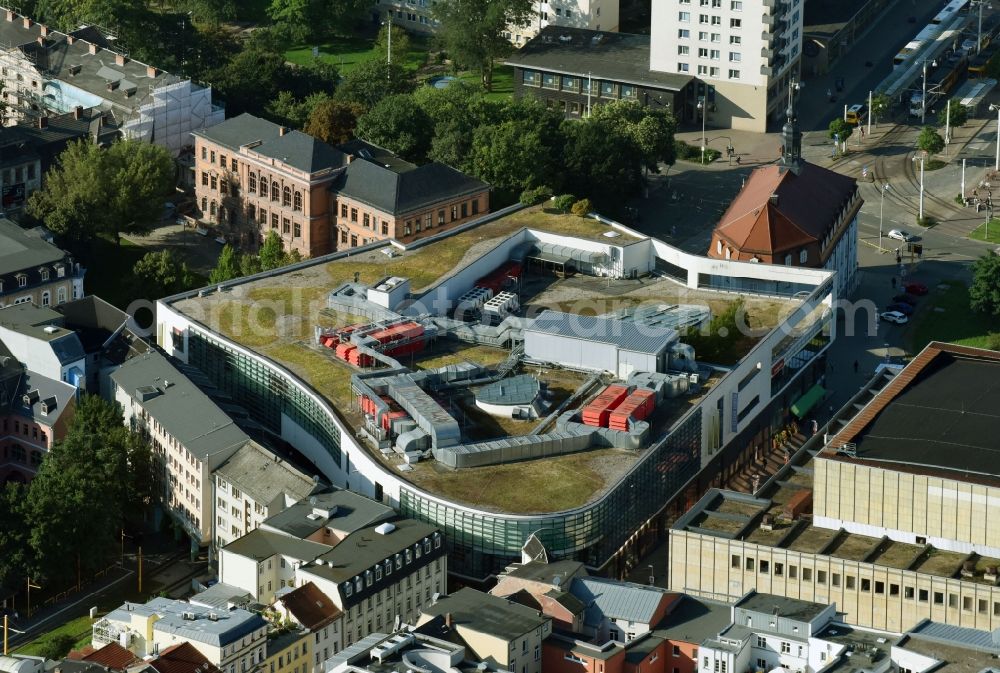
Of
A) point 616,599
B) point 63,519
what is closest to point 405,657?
point 616,599

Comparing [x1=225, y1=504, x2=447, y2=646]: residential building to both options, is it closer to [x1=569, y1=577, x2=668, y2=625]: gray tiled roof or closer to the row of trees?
[x1=569, y1=577, x2=668, y2=625]: gray tiled roof

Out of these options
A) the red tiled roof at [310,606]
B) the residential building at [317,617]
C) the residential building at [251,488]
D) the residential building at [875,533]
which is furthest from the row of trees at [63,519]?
the residential building at [875,533]

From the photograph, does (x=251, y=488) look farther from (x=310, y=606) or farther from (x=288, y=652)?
(x=288, y=652)

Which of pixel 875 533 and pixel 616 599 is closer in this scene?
pixel 616 599

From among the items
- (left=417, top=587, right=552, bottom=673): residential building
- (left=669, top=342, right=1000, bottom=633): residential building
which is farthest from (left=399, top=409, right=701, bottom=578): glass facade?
(left=417, top=587, right=552, bottom=673): residential building

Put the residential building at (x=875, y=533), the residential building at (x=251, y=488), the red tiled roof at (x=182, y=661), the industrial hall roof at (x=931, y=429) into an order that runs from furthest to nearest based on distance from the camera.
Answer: the residential building at (x=251, y=488) < the industrial hall roof at (x=931, y=429) < the residential building at (x=875, y=533) < the red tiled roof at (x=182, y=661)

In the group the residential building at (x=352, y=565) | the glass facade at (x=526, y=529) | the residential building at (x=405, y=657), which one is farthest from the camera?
the glass facade at (x=526, y=529)

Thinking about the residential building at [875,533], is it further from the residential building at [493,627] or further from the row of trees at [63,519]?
the row of trees at [63,519]
